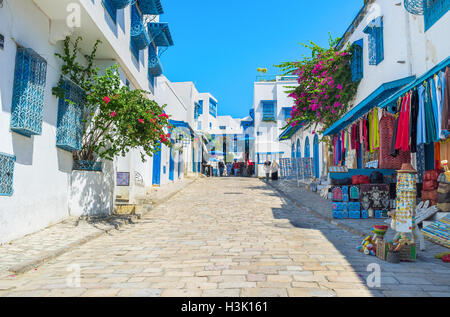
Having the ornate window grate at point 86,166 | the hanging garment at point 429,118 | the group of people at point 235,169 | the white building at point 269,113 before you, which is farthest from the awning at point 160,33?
the group of people at point 235,169

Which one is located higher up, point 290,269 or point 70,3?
point 70,3

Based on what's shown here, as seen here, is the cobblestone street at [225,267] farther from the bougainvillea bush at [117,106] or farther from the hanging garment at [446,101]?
the hanging garment at [446,101]

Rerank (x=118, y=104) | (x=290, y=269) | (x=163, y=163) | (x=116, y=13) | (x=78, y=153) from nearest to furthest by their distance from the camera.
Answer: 1. (x=290, y=269)
2. (x=118, y=104)
3. (x=78, y=153)
4. (x=116, y=13)
5. (x=163, y=163)

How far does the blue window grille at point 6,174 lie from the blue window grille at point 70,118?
183 cm

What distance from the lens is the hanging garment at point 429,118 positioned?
640 centimetres

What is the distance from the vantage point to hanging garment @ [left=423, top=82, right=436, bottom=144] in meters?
6.40

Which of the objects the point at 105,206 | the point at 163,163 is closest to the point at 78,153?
the point at 105,206

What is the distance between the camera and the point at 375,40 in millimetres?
11289

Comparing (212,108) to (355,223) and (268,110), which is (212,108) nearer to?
(268,110)

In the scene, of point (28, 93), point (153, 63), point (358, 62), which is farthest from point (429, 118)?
point (153, 63)

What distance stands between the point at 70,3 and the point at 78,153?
11.4 ft

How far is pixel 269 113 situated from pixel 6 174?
3006 centimetres
